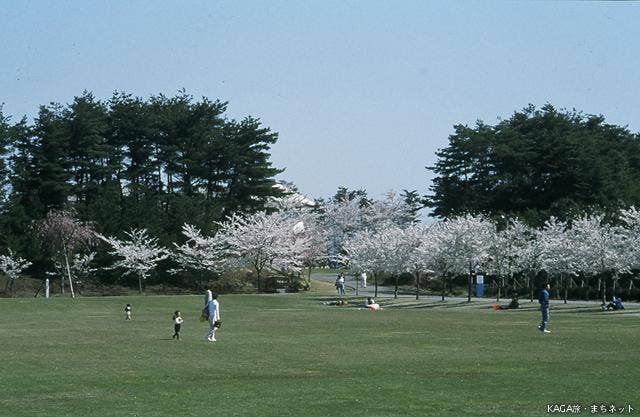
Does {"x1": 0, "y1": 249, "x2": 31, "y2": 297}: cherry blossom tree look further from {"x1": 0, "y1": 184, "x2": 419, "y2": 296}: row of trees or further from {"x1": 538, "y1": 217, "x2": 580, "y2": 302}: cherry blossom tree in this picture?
{"x1": 538, "y1": 217, "x2": 580, "y2": 302}: cherry blossom tree

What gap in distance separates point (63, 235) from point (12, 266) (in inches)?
192

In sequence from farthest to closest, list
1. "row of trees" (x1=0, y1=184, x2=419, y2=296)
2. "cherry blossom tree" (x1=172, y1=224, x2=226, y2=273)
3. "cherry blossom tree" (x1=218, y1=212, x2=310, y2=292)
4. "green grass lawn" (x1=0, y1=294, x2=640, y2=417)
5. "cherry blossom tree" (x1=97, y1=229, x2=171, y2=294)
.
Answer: "cherry blossom tree" (x1=172, y1=224, x2=226, y2=273) < "cherry blossom tree" (x1=218, y1=212, x2=310, y2=292) < "cherry blossom tree" (x1=97, y1=229, x2=171, y2=294) < "row of trees" (x1=0, y1=184, x2=419, y2=296) < "green grass lawn" (x1=0, y1=294, x2=640, y2=417)

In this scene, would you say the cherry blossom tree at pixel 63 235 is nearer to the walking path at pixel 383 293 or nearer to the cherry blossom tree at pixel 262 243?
the cherry blossom tree at pixel 262 243

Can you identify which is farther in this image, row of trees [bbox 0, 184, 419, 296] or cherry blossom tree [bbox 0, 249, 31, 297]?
row of trees [bbox 0, 184, 419, 296]

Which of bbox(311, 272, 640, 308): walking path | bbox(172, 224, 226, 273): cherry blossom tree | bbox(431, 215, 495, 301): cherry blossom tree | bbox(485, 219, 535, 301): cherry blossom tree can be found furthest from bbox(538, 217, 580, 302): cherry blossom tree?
bbox(172, 224, 226, 273): cherry blossom tree

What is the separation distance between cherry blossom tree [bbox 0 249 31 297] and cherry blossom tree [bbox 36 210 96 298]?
2.66 m

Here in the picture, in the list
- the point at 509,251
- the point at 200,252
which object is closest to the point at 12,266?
the point at 200,252

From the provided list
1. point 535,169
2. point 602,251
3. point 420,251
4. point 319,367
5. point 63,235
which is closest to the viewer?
point 319,367

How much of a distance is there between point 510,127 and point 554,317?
60.9 m

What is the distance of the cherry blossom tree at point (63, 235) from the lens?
7906 centimetres

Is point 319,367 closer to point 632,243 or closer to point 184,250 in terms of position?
point 632,243

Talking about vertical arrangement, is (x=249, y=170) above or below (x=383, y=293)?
above

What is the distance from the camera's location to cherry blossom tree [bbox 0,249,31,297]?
254 ft

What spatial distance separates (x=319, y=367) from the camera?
23.8 metres
